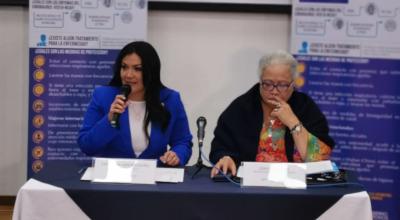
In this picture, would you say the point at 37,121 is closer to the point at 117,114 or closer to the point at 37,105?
the point at 37,105

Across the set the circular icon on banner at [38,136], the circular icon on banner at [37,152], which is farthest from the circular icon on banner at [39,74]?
the circular icon on banner at [37,152]

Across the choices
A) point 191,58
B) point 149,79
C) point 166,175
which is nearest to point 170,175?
point 166,175

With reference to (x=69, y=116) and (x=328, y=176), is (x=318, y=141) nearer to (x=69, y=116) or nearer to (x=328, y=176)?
(x=328, y=176)

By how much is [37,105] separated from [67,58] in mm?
387

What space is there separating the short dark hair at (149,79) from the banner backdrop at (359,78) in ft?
4.33

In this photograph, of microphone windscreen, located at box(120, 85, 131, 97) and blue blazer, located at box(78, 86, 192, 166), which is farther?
blue blazer, located at box(78, 86, 192, 166)

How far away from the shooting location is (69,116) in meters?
3.79

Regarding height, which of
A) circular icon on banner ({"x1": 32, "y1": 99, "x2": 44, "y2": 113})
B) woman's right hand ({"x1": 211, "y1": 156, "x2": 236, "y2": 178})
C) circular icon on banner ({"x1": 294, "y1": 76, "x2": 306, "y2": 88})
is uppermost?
circular icon on banner ({"x1": 294, "y1": 76, "x2": 306, "y2": 88})

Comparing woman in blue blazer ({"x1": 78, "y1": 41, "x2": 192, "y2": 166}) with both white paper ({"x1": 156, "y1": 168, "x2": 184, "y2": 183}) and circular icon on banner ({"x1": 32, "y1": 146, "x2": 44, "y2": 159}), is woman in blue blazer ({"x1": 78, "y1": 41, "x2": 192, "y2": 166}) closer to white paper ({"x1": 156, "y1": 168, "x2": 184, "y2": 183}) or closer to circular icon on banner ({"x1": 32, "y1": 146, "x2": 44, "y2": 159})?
white paper ({"x1": 156, "y1": 168, "x2": 184, "y2": 183})

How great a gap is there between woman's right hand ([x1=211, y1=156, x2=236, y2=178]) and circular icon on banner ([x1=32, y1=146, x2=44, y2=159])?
1.77 metres

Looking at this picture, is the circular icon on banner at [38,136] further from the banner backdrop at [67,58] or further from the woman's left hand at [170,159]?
the woman's left hand at [170,159]

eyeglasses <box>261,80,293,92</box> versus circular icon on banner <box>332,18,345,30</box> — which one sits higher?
circular icon on banner <box>332,18,345,30</box>

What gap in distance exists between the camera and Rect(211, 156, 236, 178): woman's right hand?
A: 238cm

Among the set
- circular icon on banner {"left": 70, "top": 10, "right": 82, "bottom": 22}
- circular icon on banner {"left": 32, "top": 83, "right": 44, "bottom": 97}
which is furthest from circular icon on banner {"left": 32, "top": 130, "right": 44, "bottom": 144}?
circular icon on banner {"left": 70, "top": 10, "right": 82, "bottom": 22}
